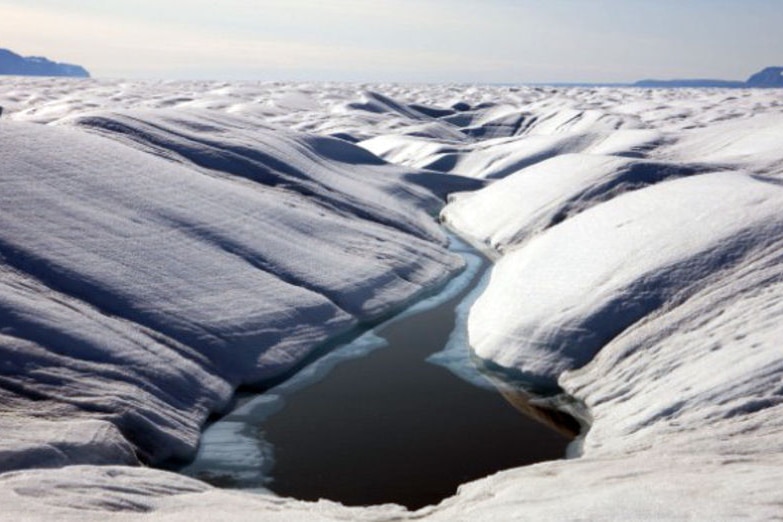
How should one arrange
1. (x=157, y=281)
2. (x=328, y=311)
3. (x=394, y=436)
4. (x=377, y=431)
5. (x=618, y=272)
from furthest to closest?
(x=328, y=311) < (x=618, y=272) < (x=157, y=281) < (x=377, y=431) < (x=394, y=436)

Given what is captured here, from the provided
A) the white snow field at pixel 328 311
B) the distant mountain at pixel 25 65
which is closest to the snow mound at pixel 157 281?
the white snow field at pixel 328 311

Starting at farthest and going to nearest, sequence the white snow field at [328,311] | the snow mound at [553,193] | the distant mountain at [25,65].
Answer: the distant mountain at [25,65]
the snow mound at [553,193]
the white snow field at [328,311]

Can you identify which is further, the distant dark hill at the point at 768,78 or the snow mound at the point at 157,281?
the distant dark hill at the point at 768,78

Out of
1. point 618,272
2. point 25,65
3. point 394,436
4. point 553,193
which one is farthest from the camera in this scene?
point 25,65

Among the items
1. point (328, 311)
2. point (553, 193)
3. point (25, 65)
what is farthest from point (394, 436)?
point (25, 65)

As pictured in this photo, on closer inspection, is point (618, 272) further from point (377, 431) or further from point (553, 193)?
point (553, 193)

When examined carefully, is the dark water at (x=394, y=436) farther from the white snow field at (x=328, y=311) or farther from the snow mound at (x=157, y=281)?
the snow mound at (x=157, y=281)
